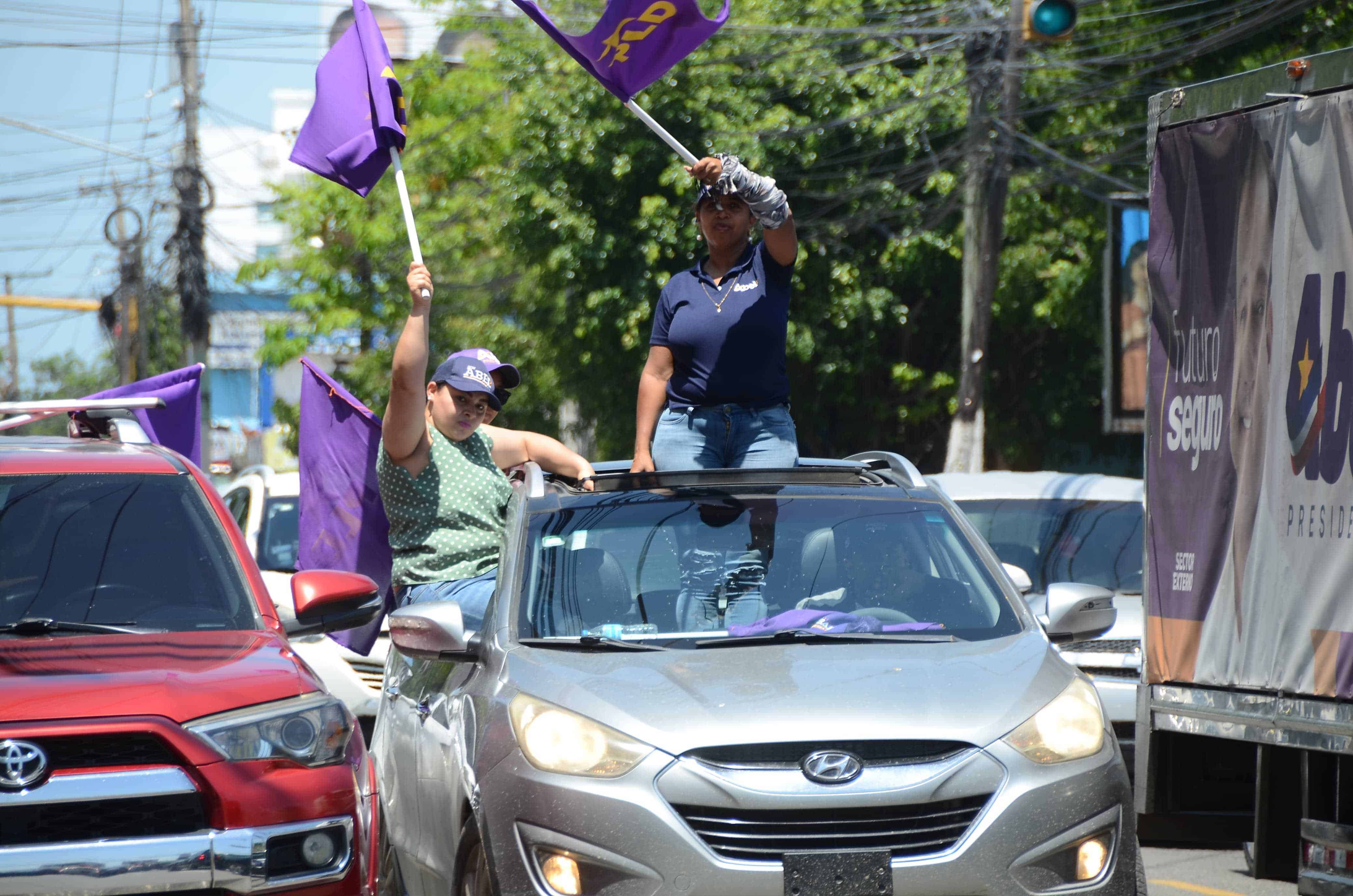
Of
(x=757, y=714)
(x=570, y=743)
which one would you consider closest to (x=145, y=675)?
(x=570, y=743)

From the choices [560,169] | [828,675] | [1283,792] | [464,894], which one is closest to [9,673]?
[464,894]

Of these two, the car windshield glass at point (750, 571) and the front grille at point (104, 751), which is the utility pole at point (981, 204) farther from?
the front grille at point (104, 751)

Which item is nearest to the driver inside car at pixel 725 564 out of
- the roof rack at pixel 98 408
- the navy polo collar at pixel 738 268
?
the navy polo collar at pixel 738 268

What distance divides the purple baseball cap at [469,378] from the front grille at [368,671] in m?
3.28

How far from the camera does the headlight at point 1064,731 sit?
12.7 ft

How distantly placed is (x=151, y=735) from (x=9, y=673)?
17.1 inches

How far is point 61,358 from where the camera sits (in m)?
77.2

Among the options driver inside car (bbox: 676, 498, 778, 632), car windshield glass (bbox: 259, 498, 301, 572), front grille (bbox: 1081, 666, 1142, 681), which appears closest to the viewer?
driver inside car (bbox: 676, 498, 778, 632)

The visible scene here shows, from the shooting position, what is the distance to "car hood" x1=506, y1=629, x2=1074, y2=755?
149 inches

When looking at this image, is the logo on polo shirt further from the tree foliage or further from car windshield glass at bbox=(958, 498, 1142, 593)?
the tree foliage

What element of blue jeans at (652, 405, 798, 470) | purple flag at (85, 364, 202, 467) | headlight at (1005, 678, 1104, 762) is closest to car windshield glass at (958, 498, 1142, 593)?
blue jeans at (652, 405, 798, 470)

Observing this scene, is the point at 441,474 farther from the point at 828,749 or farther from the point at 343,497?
the point at 828,749

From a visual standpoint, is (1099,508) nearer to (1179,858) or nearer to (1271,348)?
(1179,858)

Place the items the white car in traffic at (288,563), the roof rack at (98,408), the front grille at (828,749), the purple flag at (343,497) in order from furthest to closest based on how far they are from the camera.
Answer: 1. the white car in traffic at (288,563)
2. the purple flag at (343,497)
3. the roof rack at (98,408)
4. the front grille at (828,749)
